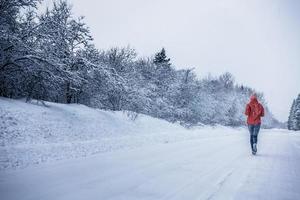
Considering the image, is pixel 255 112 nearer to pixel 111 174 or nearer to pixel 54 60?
pixel 111 174

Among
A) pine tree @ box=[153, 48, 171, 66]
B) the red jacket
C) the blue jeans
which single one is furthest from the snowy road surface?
pine tree @ box=[153, 48, 171, 66]

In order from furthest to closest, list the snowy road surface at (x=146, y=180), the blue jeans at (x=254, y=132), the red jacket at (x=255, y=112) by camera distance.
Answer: the red jacket at (x=255, y=112), the blue jeans at (x=254, y=132), the snowy road surface at (x=146, y=180)

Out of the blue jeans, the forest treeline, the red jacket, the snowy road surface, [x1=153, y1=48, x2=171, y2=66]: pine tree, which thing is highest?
[x1=153, y1=48, x2=171, y2=66]: pine tree

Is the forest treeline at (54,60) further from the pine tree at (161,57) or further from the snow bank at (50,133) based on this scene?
the pine tree at (161,57)

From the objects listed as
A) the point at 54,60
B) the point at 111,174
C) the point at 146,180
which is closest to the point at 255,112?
the point at 146,180

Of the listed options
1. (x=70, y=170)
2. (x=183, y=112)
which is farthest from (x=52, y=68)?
(x=183, y=112)

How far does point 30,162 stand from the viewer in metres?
6.57

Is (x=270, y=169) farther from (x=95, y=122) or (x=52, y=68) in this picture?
(x=52, y=68)

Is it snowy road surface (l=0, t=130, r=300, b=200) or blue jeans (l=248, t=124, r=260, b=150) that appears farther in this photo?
blue jeans (l=248, t=124, r=260, b=150)

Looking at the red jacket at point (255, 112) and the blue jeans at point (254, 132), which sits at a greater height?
the red jacket at point (255, 112)

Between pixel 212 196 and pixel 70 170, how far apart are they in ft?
9.59

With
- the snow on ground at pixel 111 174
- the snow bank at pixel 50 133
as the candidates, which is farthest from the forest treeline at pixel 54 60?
the snow on ground at pixel 111 174

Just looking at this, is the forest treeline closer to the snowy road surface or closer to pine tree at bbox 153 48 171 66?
the snowy road surface

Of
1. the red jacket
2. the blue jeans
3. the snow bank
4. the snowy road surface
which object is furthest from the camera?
the red jacket
